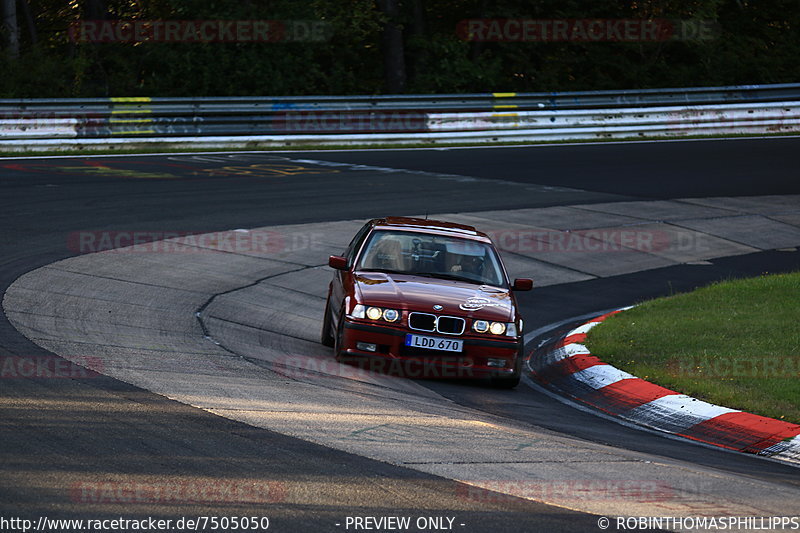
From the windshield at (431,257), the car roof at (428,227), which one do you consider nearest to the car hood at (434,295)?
the windshield at (431,257)

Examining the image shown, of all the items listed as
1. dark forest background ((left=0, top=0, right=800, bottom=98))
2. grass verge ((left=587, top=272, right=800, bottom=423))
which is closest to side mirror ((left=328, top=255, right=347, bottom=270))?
grass verge ((left=587, top=272, right=800, bottom=423))

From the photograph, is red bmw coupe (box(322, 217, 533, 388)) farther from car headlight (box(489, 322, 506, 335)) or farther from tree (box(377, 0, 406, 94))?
tree (box(377, 0, 406, 94))

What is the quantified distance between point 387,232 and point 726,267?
25.2 feet

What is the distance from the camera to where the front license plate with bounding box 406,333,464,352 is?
9320mm

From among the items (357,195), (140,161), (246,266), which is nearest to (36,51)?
(140,161)

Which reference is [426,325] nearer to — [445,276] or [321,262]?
[445,276]

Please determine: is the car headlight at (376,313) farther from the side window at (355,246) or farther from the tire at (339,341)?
the side window at (355,246)

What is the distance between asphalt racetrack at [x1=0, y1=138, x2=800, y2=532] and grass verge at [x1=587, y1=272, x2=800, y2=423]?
3.19 ft

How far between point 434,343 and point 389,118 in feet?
64.4

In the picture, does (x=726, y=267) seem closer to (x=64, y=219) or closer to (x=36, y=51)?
(x=64, y=219)

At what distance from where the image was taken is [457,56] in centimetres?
3594

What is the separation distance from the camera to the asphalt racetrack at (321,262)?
5.36 meters

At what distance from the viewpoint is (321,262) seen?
14.7 m

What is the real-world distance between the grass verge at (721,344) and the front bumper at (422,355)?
123 centimetres
